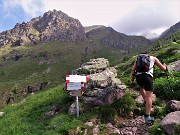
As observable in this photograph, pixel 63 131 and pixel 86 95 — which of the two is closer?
pixel 63 131

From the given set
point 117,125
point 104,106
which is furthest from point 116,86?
point 117,125

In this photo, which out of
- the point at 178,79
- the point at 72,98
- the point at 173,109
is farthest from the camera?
the point at 72,98

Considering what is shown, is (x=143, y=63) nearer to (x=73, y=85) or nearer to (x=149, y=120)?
(x=149, y=120)

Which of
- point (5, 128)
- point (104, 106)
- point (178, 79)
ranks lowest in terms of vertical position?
point (5, 128)

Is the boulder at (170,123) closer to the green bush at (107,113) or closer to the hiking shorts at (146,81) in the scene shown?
the hiking shorts at (146,81)

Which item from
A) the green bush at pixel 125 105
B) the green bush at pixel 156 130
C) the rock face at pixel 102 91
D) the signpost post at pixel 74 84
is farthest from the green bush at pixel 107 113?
the green bush at pixel 156 130

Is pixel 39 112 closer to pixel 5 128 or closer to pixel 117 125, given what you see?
pixel 5 128

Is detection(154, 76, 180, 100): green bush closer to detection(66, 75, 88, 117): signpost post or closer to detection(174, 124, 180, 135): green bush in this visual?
detection(66, 75, 88, 117): signpost post

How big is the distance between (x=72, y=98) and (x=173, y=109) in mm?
8217

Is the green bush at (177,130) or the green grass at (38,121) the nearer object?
the green bush at (177,130)

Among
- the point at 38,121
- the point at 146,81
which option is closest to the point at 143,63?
the point at 146,81

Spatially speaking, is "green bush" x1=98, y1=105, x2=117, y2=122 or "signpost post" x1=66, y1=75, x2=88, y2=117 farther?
"signpost post" x1=66, y1=75, x2=88, y2=117

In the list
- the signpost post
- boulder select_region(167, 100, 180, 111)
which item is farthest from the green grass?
boulder select_region(167, 100, 180, 111)

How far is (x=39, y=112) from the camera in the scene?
22547 mm
